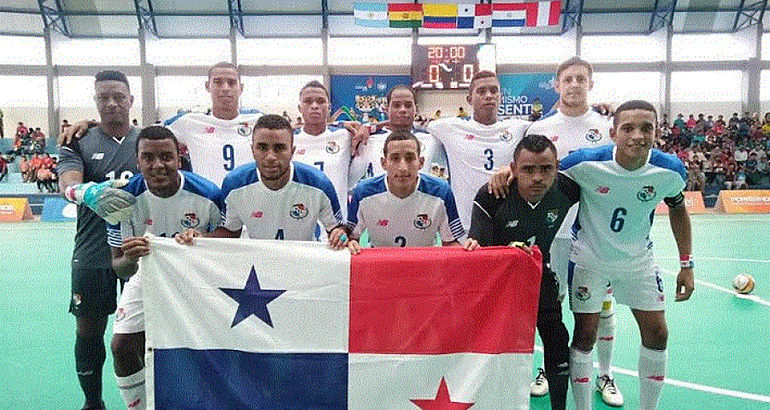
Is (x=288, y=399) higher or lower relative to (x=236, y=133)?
lower

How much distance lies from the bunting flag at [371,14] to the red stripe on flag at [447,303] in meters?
18.0

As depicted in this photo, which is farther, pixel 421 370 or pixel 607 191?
pixel 607 191

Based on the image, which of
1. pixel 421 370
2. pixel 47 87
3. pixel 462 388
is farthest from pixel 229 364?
pixel 47 87

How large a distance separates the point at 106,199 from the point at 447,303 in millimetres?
1898

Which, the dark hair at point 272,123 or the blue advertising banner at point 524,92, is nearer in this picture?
the dark hair at point 272,123

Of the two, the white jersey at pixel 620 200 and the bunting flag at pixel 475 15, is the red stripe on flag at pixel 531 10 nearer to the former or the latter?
the bunting flag at pixel 475 15

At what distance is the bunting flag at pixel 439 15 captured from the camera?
1942cm

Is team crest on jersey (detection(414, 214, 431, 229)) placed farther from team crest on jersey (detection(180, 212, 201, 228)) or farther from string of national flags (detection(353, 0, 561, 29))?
string of national flags (detection(353, 0, 561, 29))

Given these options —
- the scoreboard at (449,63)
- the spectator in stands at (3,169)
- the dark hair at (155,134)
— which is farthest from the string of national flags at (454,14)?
the dark hair at (155,134)

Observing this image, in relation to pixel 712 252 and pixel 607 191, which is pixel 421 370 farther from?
pixel 712 252

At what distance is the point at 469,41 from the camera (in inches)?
911

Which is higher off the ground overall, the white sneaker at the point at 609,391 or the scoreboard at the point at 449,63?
the scoreboard at the point at 449,63

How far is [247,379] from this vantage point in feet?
8.72

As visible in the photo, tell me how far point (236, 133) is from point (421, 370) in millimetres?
2597
